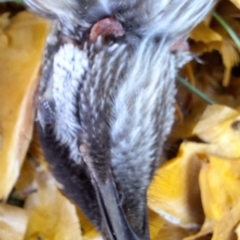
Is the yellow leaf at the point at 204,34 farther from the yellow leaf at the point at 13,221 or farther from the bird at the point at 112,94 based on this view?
the yellow leaf at the point at 13,221

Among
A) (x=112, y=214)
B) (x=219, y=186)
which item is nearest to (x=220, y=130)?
(x=219, y=186)

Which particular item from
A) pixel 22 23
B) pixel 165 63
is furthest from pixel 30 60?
pixel 165 63

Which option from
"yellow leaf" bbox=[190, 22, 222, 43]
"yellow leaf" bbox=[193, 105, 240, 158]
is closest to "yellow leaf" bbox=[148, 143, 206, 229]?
"yellow leaf" bbox=[193, 105, 240, 158]

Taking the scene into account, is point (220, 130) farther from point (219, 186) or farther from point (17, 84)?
Answer: point (17, 84)

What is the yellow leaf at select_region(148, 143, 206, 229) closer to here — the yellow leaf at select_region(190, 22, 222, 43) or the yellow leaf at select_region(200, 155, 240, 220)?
the yellow leaf at select_region(200, 155, 240, 220)

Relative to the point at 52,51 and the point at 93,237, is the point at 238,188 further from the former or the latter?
the point at 52,51

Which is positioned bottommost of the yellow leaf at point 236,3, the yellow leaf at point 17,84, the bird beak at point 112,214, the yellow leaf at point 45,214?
the yellow leaf at point 45,214

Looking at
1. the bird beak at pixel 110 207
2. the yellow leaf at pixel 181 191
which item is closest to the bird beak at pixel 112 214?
the bird beak at pixel 110 207
